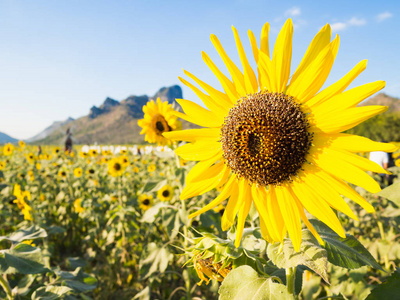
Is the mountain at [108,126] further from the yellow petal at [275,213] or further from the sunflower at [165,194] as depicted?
the yellow petal at [275,213]

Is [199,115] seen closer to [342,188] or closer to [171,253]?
[342,188]

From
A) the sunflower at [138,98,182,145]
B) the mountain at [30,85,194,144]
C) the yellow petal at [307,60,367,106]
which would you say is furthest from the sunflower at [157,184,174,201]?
the mountain at [30,85,194,144]

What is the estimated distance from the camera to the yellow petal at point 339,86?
978 millimetres

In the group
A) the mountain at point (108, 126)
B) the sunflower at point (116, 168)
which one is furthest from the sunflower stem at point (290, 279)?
the mountain at point (108, 126)

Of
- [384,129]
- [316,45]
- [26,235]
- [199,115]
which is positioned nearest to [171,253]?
[26,235]

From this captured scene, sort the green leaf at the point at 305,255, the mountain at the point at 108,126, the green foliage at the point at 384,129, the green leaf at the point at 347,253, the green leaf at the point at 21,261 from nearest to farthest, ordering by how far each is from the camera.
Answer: the green leaf at the point at 305,255 → the green leaf at the point at 347,253 → the green leaf at the point at 21,261 → the green foliage at the point at 384,129 → the mountain at the point at 108,126

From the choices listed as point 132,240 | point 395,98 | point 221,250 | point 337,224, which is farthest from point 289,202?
point 395,98

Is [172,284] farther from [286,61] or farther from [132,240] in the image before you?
[286,61]

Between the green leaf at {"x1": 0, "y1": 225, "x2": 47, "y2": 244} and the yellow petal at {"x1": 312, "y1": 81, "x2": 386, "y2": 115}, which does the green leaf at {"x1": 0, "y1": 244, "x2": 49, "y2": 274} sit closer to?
the green leaf at {"x1": 0, "y1": 225, "x2": 47, "y2": 244}

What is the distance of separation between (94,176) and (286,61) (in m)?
7.68

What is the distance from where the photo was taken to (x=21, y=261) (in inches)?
64.0

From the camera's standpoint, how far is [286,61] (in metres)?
1.14

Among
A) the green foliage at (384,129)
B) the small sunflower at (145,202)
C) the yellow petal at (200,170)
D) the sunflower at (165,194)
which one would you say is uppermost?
the yellow petal at (200,170)

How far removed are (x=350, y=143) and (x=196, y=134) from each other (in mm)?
658
